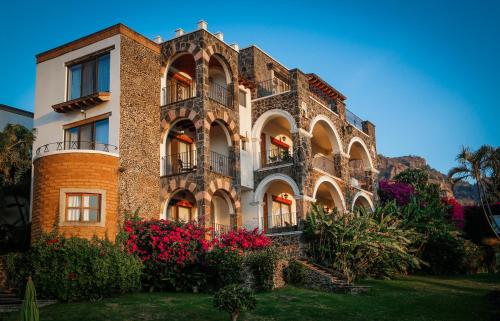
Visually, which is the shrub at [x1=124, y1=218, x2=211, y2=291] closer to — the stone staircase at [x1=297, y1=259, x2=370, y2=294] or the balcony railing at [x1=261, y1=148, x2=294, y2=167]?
the stone staircase at [x1=297, y1=259, x2=370, y2=294]

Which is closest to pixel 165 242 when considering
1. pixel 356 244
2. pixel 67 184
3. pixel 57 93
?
pixel 67 184

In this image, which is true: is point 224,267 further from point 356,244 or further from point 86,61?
point 86,61

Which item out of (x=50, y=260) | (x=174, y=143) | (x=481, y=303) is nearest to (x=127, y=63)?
(x=174, y=143)

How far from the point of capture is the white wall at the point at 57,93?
27.1 m

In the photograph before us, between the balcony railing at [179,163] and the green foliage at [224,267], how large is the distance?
208 inches

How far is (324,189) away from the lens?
34875 mm

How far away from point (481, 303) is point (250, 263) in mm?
8752

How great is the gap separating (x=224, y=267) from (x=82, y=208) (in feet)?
19.3

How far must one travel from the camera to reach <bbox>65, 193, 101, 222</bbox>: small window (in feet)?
76.4

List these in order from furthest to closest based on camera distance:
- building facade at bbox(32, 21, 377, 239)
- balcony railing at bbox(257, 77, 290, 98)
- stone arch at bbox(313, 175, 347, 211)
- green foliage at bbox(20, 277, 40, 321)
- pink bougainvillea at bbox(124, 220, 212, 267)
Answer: balcony railing at bbox(257, 77, 290, 98) → stone arch at bbox(313, 175, 347, 211) → building facade at bbox(32, 21, 377, 239) → pink bougainvillea at bbox(124, 220, 212, 267) → green foliage at bbox(20, 277, 40, 321)

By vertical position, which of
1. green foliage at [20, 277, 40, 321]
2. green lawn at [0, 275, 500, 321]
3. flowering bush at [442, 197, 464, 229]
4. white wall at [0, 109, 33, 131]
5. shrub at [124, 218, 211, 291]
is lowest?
green lawn at [0, 275, 500, 321]

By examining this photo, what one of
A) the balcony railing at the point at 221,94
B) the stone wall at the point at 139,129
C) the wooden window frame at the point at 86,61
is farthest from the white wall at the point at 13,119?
the balcony railing at the point at 221,94

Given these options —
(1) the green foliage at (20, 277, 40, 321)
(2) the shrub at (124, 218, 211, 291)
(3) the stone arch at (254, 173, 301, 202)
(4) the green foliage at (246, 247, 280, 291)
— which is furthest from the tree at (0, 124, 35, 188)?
(1) the green foliage at (20, 277, 40, 321)

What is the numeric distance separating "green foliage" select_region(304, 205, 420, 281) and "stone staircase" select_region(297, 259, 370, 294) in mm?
649
